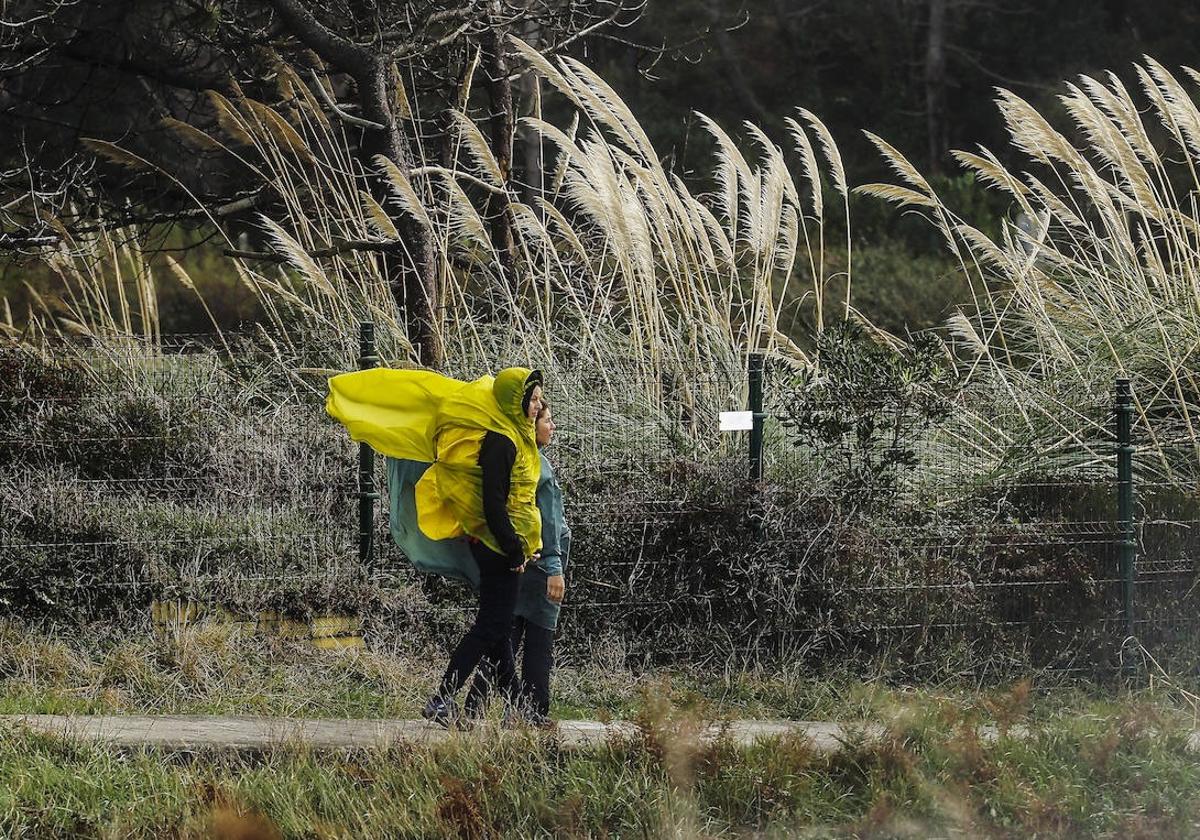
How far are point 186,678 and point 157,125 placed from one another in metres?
8.11

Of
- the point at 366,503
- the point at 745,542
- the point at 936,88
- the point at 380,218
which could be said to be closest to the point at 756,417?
the point at 745,542

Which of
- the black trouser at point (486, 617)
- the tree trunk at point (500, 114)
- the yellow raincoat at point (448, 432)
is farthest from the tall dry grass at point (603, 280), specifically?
the black trouser at point (486, 617)

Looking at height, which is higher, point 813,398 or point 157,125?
point 157,125

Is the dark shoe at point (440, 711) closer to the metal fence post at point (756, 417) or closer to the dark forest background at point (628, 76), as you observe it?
the metal fence post at point (756, 417)

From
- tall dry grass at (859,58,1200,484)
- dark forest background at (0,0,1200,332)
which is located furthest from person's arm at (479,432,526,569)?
dark forest background at (0,0,1200,332)

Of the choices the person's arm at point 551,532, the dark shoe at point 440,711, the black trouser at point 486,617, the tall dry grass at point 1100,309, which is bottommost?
the dark shoe at point 440,711

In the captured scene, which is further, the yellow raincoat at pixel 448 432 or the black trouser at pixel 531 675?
A: the black trouser at pixel 531 675

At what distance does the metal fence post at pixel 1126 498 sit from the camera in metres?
7.61

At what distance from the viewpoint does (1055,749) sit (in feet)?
19.2

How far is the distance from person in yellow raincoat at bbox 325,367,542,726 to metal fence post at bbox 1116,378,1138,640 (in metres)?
3.00

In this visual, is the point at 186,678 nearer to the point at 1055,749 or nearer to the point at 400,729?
the point at 400,729

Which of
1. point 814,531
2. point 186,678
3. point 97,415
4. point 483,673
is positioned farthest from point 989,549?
point 97,415

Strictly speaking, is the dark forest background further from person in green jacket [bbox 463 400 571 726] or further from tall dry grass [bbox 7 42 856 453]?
person in green jacket [bbox 463 400 571 726]

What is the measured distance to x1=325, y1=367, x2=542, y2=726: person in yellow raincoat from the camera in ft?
19.8
